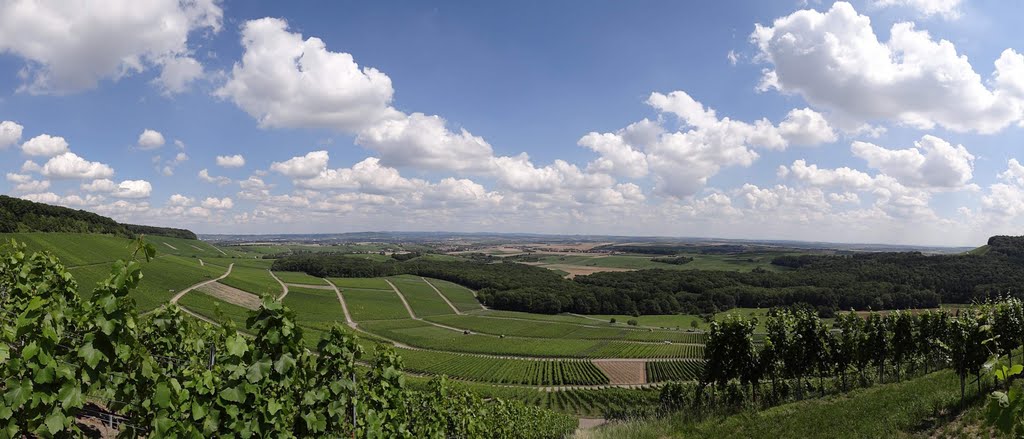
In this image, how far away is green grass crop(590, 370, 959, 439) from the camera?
17672 mm

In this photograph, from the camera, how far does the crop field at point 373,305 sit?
126688 mm

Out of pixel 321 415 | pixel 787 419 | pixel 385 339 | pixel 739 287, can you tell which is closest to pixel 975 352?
pixel 787 419

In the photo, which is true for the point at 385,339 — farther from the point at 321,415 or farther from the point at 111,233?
the point at 111,233

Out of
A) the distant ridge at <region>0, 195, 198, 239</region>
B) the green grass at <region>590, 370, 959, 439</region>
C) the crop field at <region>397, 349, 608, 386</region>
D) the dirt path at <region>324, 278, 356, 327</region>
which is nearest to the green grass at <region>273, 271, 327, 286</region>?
the dirt path at <region>324, 278, 356, 327</region>

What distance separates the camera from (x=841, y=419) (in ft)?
64.3

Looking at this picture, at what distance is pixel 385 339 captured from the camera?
352 ft

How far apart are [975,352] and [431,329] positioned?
11327 cm

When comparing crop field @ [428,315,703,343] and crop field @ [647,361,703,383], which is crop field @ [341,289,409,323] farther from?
crop field @ [647,361,703,383]

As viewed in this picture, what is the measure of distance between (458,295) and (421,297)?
17.6 meters

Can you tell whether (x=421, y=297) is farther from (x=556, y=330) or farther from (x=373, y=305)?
(x=556, y=330)

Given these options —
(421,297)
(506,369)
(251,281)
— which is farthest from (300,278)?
(506,369)

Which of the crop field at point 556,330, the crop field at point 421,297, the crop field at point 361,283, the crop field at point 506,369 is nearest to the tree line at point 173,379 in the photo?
the crop field at point 506,369

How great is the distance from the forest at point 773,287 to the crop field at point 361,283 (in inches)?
290

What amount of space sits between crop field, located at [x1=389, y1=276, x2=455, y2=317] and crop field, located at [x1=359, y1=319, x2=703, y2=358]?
24.3m
